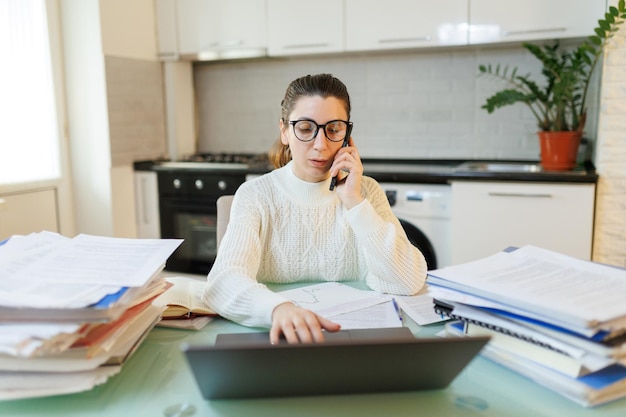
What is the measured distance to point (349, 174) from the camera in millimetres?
1528

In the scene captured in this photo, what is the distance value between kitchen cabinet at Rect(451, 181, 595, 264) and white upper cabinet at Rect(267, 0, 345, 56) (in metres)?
1.15

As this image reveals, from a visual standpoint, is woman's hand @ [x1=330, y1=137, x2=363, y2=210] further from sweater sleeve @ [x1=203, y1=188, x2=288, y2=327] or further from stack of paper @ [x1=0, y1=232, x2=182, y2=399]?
stack of paper @ [x1=0, y1=232, x2=182, y2=399]

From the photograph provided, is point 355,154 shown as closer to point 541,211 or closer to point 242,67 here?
point 541,211

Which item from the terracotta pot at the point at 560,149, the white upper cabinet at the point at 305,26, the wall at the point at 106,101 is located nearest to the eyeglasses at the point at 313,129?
the terracotta pot at the point at 560,149

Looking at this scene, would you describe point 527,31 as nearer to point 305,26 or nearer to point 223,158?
point 305,26

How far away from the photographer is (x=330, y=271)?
153 centimetres

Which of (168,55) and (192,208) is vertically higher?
(168,55)

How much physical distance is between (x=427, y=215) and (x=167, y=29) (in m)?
2.05

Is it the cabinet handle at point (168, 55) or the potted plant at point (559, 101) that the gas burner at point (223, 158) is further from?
the potted plant at point (559, 101)

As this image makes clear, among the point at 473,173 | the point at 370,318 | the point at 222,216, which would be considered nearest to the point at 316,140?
the point at 222,216

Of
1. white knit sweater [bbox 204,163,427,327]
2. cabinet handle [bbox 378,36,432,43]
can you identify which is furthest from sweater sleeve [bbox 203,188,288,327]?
cabinet handle [bbox 378,36,432,43]

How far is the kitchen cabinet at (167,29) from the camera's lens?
3596mm

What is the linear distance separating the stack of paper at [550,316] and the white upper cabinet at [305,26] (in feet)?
8.03

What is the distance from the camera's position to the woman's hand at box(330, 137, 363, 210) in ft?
4.94
